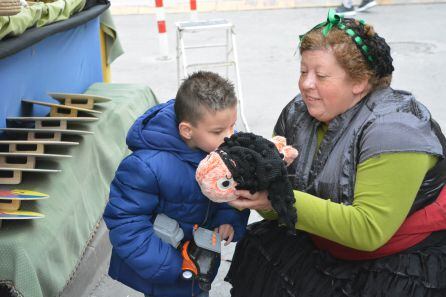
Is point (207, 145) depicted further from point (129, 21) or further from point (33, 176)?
point (129, 21)

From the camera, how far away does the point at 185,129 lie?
6.05 ft

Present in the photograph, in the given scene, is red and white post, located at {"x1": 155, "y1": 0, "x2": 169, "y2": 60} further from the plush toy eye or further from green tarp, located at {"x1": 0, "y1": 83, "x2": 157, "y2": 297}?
the plush toy eye

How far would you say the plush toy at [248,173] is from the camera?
1.58 metres

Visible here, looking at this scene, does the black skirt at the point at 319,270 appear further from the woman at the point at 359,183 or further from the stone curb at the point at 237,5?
the stone curb at the point at 237,5

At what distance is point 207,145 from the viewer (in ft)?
6.04

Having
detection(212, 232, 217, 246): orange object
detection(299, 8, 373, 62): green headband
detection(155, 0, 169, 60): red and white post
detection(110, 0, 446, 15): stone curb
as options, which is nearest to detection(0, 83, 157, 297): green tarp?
detection(212, 232, 217, 246): orange object

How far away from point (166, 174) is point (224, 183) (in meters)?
0.29

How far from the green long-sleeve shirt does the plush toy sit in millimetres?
97

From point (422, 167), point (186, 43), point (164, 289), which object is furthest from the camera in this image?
point (186, 43)

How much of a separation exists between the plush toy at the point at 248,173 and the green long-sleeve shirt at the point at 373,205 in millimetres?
97

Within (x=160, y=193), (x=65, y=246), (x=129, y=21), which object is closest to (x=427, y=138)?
(x=160, y=193)

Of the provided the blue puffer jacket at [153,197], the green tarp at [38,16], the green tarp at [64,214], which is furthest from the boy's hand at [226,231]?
the green tarp at [38,16]

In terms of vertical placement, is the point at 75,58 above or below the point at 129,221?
above

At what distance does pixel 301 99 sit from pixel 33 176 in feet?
3.58
